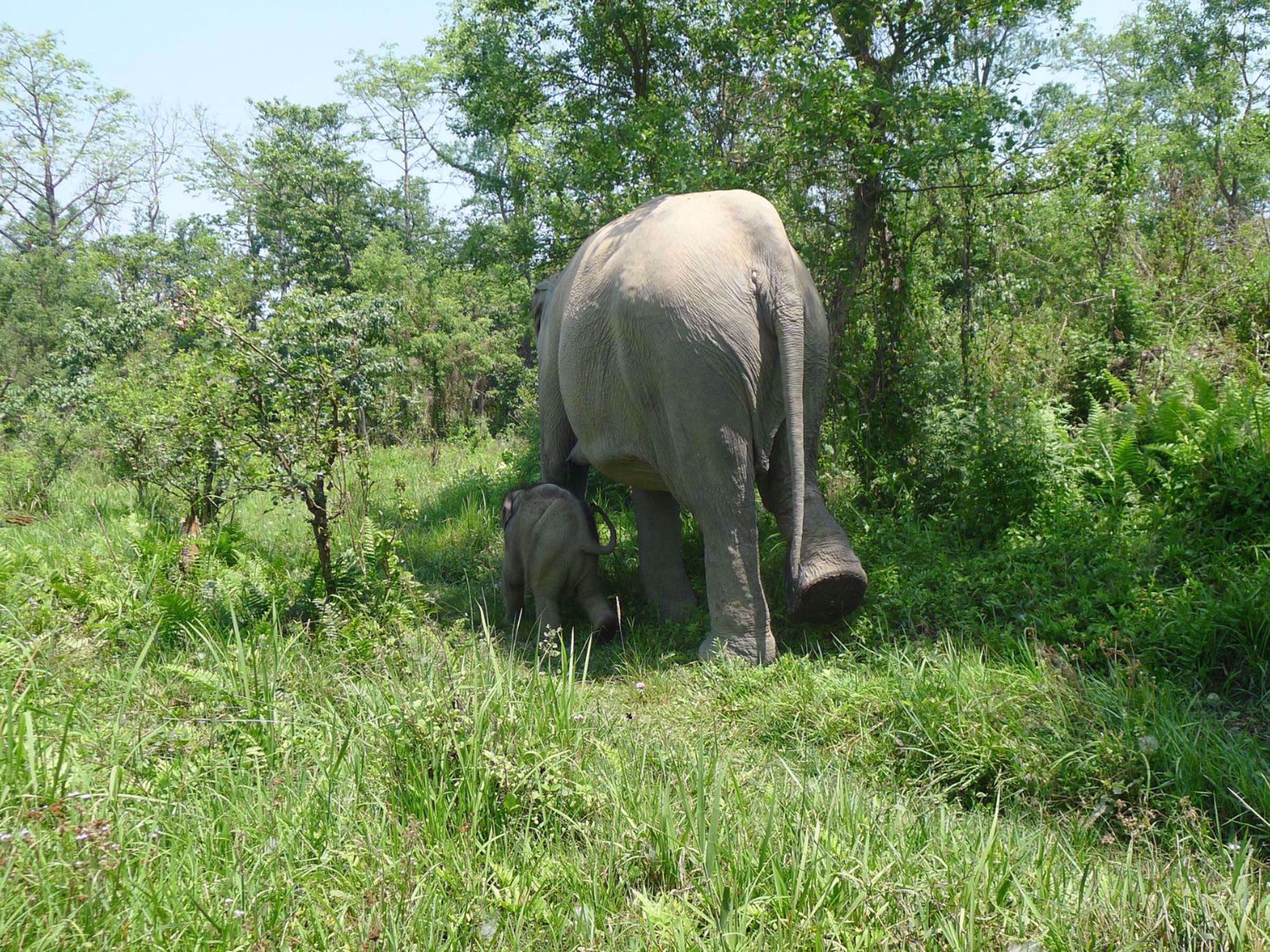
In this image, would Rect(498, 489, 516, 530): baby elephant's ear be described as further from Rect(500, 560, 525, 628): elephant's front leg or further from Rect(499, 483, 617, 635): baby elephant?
Rect(500, 560, 525, 628): elephant's front leg

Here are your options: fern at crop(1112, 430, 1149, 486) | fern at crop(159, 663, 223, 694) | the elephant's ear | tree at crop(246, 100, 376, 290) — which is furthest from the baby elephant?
tree at crop(246, 100, 376, 290)

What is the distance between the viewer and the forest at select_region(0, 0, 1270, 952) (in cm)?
261

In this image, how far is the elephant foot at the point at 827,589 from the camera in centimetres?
494

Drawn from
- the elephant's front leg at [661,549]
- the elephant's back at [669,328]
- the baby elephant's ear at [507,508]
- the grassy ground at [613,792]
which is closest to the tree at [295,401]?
the grassy ground at [613,792]

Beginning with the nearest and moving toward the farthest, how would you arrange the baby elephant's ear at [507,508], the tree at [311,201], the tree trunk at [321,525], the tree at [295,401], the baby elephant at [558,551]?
the tree at [295,401]
the tree trunk at [321,525]
the baby elephant at [558,551]
the baby elephant's ear at [507,508]
the tree at [311,201]

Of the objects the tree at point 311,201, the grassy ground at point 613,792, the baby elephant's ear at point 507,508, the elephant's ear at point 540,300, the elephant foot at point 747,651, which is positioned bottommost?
the elephant foot at point 747,651

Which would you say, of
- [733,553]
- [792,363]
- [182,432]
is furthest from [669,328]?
[182,432]

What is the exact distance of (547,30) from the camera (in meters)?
9.13

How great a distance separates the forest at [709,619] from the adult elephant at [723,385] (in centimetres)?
41

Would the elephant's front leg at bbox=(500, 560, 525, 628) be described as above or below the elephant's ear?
below

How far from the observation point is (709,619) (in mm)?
5590

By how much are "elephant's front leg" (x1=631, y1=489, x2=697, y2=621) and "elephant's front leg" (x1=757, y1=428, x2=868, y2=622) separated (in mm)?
923

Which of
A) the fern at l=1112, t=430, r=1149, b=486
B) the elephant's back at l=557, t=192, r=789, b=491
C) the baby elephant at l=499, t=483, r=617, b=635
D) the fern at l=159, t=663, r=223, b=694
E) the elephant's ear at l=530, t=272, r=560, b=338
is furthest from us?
the elephant's ear at l=530, t=272, r=560, b=338

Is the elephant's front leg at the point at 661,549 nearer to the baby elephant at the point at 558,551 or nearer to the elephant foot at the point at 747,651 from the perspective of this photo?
the baby elephant at the point at 558,551
